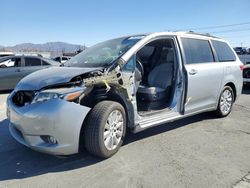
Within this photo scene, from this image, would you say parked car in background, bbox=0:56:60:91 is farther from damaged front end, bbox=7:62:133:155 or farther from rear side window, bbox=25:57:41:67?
damaged front end, bbox=7:62:133:155

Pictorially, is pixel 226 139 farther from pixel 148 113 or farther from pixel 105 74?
pixel 105 74

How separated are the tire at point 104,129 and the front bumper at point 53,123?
145mm

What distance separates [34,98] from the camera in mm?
3336

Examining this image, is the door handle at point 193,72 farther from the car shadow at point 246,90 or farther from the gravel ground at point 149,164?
the car shadow at point 246,90

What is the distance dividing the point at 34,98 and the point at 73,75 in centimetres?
56

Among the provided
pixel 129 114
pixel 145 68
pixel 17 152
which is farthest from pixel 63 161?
pixel 145 68

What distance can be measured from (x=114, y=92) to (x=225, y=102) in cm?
322

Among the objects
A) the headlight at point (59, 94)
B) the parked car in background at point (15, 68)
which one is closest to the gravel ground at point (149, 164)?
the headlight at point (59, 94)

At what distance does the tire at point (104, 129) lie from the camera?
11.3 ft

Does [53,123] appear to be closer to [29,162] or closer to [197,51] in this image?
[29,162]

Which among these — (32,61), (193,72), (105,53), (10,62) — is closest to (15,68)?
(10,62)

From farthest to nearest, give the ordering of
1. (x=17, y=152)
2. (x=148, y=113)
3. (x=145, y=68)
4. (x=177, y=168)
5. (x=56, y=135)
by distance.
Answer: (x=145, y=68) < (x=148, y=113) < (x=17, y=152) < (x=177, y=168) < (x=56, y=135)

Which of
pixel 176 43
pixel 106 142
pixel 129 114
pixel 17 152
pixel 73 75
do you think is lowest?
pixel 17 152

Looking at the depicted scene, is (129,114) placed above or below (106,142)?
above
